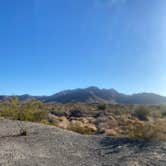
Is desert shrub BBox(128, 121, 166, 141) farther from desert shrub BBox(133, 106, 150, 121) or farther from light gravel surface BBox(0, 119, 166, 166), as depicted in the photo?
desert shrub BBox(133, 106, 150, 121)

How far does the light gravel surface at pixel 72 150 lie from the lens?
46.9 feet

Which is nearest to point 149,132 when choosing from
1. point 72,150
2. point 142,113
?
point 72,150

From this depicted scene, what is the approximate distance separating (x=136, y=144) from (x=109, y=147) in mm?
1427

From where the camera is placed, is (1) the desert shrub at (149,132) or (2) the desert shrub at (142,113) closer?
(1) the desert shrub at (149,132)

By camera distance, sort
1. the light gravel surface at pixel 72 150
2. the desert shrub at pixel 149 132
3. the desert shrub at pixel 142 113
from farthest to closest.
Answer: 1. the desert shrub at pixel 142 113
2. the desert shrub at pixel 149 132
3. the light gravel surface at pixel 72 150

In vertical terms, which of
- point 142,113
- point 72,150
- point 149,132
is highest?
point 142,113

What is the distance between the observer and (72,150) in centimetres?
1688

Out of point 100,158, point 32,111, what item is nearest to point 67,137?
point 100,158

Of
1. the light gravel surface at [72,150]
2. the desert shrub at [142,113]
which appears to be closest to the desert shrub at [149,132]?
the light gravel surface at [72,150]

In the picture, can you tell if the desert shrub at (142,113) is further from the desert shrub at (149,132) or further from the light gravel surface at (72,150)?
the light gravel surface at (72,150)

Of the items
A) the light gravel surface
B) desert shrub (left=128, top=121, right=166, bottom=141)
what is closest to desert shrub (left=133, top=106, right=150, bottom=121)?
desert shrub (left=128, top=121, right=166, bottom=141)

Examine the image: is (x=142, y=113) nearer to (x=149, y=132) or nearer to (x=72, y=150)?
(x=149, y=132)

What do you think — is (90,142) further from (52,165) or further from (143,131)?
(52,165)

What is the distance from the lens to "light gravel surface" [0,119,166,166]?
14305 mm
